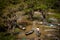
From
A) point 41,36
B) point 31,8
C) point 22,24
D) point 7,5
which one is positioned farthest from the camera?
point 7,5

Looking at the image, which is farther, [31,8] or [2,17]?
[31,8]

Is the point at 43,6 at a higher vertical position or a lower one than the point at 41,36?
higher

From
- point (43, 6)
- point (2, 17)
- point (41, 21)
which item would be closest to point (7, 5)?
point (2, 17)

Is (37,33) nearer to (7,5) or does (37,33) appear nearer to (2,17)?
(2,17)

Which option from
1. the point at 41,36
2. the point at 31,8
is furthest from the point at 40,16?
the point at 41,36

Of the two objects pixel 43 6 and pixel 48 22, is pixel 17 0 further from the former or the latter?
pixel 48 22

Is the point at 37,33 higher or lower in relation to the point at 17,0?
lower

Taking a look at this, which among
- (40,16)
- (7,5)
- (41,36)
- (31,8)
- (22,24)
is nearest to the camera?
(41,36)

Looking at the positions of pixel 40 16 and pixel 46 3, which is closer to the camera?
pixel 40 16

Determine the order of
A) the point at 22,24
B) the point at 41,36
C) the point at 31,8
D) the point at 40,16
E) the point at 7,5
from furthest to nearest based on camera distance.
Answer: the point at 7,5
the point at 31,8
the point at 40,16
the point at 22,24
the point at 41,36
